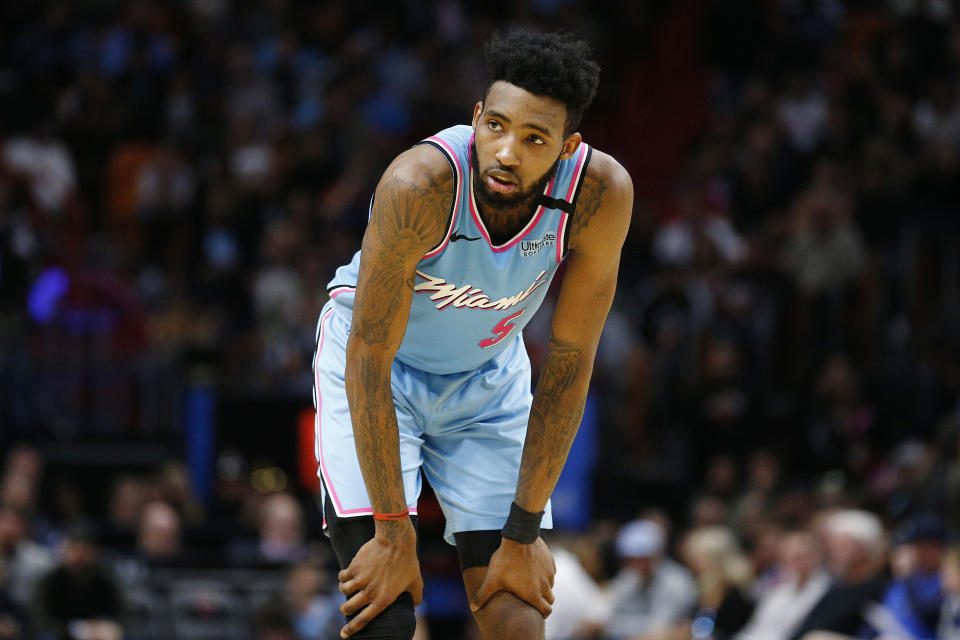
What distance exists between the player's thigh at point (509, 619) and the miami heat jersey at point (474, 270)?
2.53ft

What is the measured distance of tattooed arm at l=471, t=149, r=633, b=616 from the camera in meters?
4.26

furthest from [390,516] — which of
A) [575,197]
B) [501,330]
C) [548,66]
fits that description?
[548,66]

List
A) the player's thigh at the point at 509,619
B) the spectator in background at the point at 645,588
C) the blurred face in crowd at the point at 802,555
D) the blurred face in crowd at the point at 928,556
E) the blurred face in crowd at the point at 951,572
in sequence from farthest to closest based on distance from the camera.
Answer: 1. the spectator in background at the point at 645,588
2. the blurred face in crowd at the point at 802,555
3. the blurred face in crowd at the point at 928,556
4. the blurred face in crowd at the point at 951,572
5. the player's thigh at the point at 509,619

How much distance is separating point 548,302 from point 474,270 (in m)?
8.72

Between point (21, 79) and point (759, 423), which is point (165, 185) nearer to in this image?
point (21, 79)

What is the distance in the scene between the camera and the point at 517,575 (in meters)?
4.36

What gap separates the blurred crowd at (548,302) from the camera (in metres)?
9.75

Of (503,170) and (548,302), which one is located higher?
(503,170)

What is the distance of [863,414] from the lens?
1120cm

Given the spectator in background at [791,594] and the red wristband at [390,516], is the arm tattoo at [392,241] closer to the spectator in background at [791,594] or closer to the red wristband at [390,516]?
the red wristband at [390,516]

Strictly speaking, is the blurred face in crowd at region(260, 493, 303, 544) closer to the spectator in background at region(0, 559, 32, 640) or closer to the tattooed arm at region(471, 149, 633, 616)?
the spectator in background at region(0, 559, 32, 640)

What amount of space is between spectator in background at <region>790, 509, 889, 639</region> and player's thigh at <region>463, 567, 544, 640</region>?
3995 mm

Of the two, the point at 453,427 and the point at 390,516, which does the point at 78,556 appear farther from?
the point at 390,516

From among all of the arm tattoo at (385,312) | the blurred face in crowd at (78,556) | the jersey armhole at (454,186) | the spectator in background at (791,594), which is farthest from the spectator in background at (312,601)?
the jersey armhole at (454,186)
